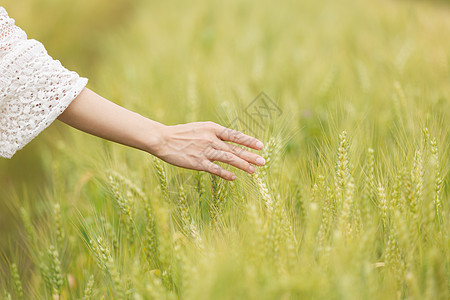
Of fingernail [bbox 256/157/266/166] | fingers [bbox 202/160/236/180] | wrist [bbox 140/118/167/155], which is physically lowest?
fingers [bbox 202/160/236/180]

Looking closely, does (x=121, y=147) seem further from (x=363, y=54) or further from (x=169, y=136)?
(x=363, y=54)

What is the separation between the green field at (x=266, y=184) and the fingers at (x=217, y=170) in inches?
1.7

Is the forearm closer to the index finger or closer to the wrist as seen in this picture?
the wrist

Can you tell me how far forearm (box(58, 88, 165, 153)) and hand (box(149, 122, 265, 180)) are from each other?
3 centimetres

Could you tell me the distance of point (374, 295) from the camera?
0.53m

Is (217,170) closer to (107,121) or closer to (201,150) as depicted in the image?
(201,150)

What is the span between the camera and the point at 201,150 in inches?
30.9

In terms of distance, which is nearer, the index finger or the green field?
the green field

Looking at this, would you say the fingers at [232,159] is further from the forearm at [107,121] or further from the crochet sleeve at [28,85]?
the crochet sleeve at [28,85]

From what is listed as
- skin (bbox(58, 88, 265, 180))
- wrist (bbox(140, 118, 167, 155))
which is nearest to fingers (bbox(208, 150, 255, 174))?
skin (bbox(58, 88, 265, 180))

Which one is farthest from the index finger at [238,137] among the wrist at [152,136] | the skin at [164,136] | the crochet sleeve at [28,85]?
the crochet sleeve at [28,85]

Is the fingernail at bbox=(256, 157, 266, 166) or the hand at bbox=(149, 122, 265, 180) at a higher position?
the hand at bbox=(149, 122, 265, 180)

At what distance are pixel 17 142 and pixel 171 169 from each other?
33cm

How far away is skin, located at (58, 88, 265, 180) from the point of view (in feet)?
2.45
